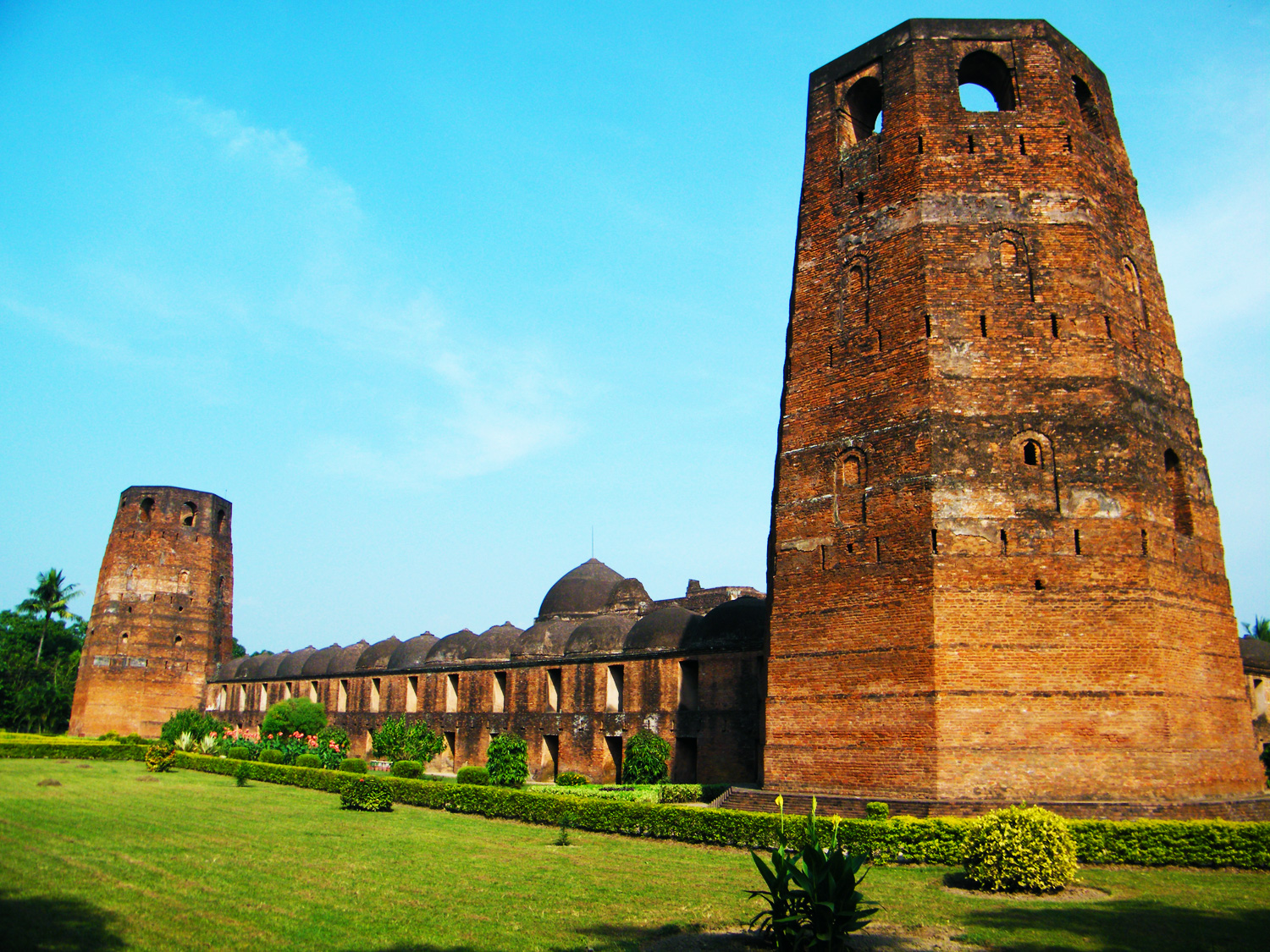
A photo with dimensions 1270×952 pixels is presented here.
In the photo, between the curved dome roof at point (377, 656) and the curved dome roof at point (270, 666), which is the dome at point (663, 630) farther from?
the curved dome roof at point (270, 666)

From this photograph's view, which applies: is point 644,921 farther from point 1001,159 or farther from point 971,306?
point 1001,159

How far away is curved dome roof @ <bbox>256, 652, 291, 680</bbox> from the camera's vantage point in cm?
4153

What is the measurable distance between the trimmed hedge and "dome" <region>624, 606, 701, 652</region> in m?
7.92

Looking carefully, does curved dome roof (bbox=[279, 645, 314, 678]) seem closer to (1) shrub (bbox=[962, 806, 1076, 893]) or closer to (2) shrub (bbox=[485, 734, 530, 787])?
(2) shrub (bbox=[485, 734, 530, 787])

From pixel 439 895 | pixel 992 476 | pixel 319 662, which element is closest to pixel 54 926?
pixel 439 895

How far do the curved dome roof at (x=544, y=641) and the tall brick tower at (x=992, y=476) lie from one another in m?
14.0

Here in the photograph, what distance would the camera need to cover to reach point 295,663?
41344 millimetres

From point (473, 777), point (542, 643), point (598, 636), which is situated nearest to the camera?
point (473, 777)

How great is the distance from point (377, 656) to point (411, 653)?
6.74 ft

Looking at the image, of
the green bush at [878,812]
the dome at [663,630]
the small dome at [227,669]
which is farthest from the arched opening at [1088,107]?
the small dome at [227,669]

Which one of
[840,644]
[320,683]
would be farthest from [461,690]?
[840,644]

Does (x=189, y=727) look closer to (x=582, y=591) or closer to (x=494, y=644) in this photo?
(x=494, y=644)

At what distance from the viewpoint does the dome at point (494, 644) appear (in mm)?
32312

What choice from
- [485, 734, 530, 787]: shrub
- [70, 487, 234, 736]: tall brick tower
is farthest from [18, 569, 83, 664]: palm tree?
[485, 734, 530, 787]: shrub
